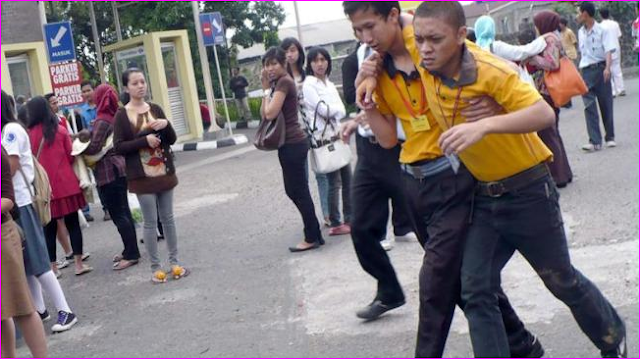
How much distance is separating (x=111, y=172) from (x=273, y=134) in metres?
1.59

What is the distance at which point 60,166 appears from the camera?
305 inches

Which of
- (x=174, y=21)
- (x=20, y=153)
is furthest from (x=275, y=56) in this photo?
(x=174, y=21)

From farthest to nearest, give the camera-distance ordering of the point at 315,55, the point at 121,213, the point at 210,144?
1. the point at 210,144
2. the point at 121,213
3. the point at 315,55

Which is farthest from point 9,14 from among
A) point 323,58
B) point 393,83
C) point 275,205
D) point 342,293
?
point 393,83

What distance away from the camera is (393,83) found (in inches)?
165

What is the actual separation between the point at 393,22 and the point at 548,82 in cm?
500

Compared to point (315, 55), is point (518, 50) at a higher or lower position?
lower

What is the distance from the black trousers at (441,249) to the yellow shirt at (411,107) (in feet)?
0.42

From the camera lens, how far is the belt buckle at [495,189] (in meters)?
3.77

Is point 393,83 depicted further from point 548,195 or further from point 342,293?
point 342,293

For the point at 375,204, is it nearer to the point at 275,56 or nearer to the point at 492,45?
the point at 275,56

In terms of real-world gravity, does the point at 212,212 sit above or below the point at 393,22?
below

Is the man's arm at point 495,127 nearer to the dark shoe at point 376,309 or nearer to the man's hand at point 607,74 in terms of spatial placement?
the dark shoe at point 376,309

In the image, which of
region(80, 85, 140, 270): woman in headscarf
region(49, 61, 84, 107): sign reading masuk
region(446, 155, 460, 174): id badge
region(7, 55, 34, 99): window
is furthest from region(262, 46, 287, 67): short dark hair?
region(7, 55, 34, 99): window
